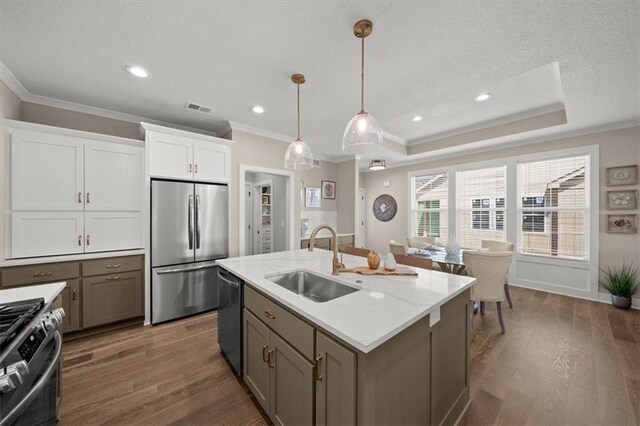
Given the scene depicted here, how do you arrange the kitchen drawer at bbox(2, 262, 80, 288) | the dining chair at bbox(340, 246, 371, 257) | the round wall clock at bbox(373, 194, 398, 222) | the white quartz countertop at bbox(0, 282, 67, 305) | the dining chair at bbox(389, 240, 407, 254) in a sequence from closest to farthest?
1. the white quartz countertop at bbox(0, 282, 67, 305)
2. the kitchen drawer at bbox(2, 262, 80, 288)
3. the dining chair at bbox(340, 246, 371, 257)
4. the dining chair at bbox(389, 240, 407, 254)
5. the round wall clock at bbox(373, 194, 398, 222)

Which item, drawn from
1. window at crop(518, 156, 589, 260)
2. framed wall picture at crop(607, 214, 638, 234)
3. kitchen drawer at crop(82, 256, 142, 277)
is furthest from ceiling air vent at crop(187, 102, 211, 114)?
framed wall picture at crop(607, 214, 638, 234)

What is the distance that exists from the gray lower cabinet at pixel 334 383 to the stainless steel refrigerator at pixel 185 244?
2627mm

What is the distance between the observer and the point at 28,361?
0.91 m

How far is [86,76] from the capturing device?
2.37m

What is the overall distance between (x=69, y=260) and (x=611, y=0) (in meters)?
4.86

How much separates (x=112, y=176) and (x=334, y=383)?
10.7ft

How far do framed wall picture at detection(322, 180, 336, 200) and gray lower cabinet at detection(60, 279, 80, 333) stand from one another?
4.29 m

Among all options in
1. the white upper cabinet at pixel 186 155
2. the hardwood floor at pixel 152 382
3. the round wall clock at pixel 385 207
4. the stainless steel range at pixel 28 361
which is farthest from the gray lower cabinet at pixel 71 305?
the round wall clock at pixel 385 207

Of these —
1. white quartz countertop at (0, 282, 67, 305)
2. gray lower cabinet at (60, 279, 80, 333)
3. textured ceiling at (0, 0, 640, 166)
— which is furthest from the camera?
gray lower cabinet at (60, 279, 80, 333)

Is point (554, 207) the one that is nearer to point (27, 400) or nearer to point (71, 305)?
point (27, 400)

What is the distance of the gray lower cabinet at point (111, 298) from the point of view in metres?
2.65

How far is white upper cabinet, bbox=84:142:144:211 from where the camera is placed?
8.90ft

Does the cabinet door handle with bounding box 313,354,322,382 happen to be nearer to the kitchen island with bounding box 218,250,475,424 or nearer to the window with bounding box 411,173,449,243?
the kitchen island with bounding box 218,250,475,424

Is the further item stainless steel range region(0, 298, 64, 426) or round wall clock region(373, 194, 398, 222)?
round wall clock region(373, 194, 398, 222)
